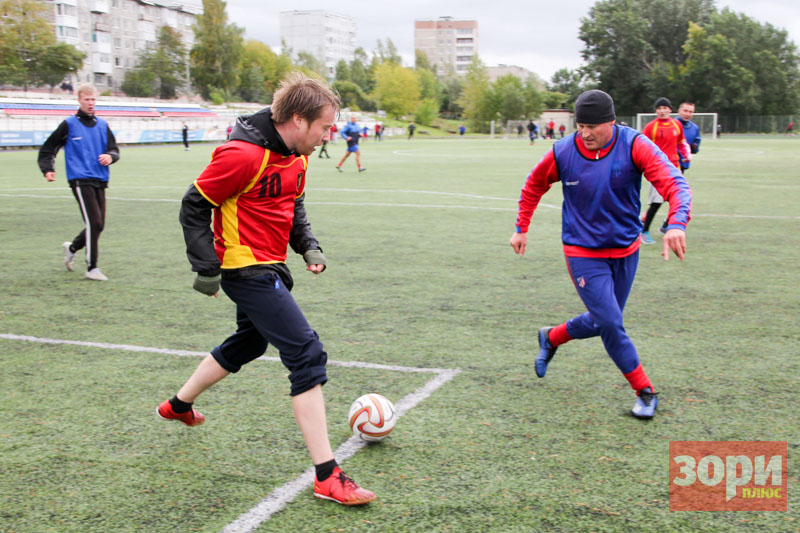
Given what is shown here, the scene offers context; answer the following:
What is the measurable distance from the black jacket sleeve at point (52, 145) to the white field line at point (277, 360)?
9.64 ft

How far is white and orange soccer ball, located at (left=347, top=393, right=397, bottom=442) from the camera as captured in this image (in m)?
4.18

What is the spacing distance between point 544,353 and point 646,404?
94 centimetres

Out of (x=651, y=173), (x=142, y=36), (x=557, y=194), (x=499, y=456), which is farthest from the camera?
(x=142, y=36)

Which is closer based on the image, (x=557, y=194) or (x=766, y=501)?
(x=766, y=501)

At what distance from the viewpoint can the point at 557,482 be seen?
3.74 m

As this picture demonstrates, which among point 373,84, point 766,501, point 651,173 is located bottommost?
point 766,501

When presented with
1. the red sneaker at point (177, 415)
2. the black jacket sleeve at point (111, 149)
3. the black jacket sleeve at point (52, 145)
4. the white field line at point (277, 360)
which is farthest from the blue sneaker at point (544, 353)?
the black jacket sleeve at point (52, 145)

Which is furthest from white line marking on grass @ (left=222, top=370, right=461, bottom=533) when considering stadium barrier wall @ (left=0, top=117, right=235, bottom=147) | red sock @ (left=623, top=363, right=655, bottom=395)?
stadium barrier wall @ (left=0, top=117, right=235, bottom=147)

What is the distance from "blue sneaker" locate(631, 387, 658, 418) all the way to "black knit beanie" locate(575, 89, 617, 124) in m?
1.72

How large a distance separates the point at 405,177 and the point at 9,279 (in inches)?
626

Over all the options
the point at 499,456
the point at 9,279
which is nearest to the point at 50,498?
the point at 499,456

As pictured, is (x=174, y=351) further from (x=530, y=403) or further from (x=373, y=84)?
(x=373, y=84)

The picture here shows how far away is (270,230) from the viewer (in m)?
3.77

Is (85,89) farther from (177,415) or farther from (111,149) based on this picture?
(177,415)
